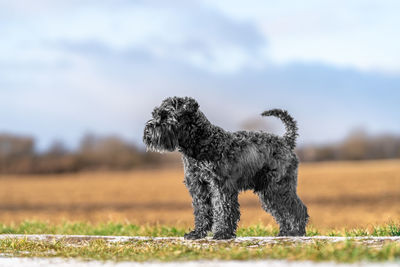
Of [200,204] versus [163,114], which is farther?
[200,204]

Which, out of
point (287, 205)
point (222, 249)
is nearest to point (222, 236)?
point (222, 249)

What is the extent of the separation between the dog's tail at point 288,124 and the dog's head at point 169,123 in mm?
1812

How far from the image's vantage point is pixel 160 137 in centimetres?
749

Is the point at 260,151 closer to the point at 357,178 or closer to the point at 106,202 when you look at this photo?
the point at 106,202

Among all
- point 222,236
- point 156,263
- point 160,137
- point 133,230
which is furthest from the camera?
point 133,230

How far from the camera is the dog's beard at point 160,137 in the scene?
24.6 ft

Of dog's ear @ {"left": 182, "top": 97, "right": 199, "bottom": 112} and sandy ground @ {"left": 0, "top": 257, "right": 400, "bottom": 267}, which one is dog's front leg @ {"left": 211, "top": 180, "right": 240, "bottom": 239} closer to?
dog's ear @ {"left": 182, "top": 97, "right": 199, "bottom": 112}

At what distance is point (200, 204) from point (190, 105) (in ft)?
5.31

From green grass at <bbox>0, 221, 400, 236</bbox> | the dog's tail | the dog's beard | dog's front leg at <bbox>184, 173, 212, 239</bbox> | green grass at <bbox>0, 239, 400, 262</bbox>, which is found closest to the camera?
green grass at <bbox>0, 239, 400, 262</bbox>

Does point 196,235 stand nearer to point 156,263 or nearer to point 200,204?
point 200,204

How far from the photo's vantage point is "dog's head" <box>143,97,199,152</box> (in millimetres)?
7523

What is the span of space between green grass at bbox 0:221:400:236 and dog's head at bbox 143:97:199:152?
3.29m

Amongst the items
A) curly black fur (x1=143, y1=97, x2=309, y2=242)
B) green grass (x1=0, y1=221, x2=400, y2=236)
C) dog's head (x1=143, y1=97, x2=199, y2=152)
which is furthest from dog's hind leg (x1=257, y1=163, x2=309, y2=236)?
dog's head (x1=143, y1=97, x2=199, y2=152)

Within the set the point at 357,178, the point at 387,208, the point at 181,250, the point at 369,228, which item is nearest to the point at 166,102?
the point at 181,250
